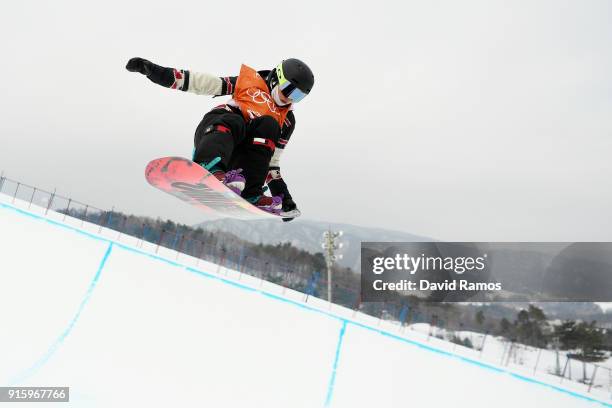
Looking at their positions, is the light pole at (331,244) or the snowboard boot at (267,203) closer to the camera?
the snowboard boot at (267,203)

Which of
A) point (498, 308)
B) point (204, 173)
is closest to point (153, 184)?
point (204, 173)

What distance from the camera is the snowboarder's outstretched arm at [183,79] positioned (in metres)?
3.91

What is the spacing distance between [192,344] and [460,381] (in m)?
4.99

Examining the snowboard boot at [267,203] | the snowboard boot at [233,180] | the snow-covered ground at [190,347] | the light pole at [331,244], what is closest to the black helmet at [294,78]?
the snowboard boot at [233,180]

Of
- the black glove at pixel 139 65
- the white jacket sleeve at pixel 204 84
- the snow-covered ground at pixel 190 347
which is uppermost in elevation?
the white jacket sleeve at pixel 204 84

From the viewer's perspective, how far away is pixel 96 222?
20.1 meters

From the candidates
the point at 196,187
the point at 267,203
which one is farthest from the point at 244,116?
the point at 267,203

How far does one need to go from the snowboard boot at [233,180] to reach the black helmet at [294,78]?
96 centimetres

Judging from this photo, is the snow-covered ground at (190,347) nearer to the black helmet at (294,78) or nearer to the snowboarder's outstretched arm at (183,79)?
the snowboarder's outstretched arm at (183,79)

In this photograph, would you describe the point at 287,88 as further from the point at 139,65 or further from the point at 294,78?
the point at 139,65

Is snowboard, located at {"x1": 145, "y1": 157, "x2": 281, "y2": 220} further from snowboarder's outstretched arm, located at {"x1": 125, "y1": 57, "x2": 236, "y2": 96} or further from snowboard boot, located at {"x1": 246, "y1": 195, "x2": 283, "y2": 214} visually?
snowboarder's outstretched arm, located at {"x1": 125, "y1": 57, "x2": 236, "y2": 96}

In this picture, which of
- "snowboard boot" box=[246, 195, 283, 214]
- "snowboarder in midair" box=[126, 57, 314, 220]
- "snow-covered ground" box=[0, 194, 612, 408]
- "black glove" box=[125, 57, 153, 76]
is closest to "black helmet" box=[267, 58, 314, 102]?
"snowboarder in midair" box=[126, 57, 314, 220]

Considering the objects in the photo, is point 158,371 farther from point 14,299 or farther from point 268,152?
point 268,152

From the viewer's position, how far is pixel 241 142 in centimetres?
430
